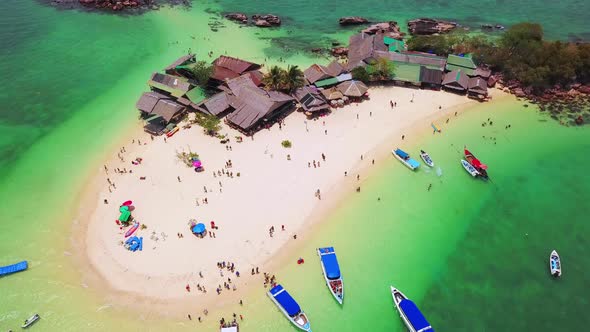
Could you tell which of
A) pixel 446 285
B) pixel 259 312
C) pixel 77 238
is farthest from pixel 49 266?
pixel 446 285

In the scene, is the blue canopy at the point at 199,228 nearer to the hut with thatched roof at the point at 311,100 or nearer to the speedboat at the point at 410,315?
the speedboat at the point at 410,315

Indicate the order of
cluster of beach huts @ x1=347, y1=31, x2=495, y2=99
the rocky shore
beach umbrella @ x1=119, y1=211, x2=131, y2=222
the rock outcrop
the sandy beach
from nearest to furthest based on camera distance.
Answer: the sandy beach
beach umbrella @ x1=119, y1=211, x2=131, y2=222
cluster of beach huts @ x1=347, y1=31, x2=495, y2=99
the rock outcrop
the rocky shore

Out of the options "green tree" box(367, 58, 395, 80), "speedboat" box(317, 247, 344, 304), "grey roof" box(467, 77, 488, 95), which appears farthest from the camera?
"green tree" box(367, 58, 395, 80)

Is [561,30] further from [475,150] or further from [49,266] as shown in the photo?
[49,266]

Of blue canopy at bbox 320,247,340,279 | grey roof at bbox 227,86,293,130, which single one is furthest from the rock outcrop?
blue canopy at bbox 320,247,340,279

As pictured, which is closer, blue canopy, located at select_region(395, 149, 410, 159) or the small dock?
the small dock

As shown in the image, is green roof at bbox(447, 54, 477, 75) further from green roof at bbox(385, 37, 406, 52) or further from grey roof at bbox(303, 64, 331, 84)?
grey roof at bbox(303, 64, 331, 84)

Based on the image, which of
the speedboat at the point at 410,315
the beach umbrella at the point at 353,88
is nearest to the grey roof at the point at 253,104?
the beach umbrella at the point at 353,88
